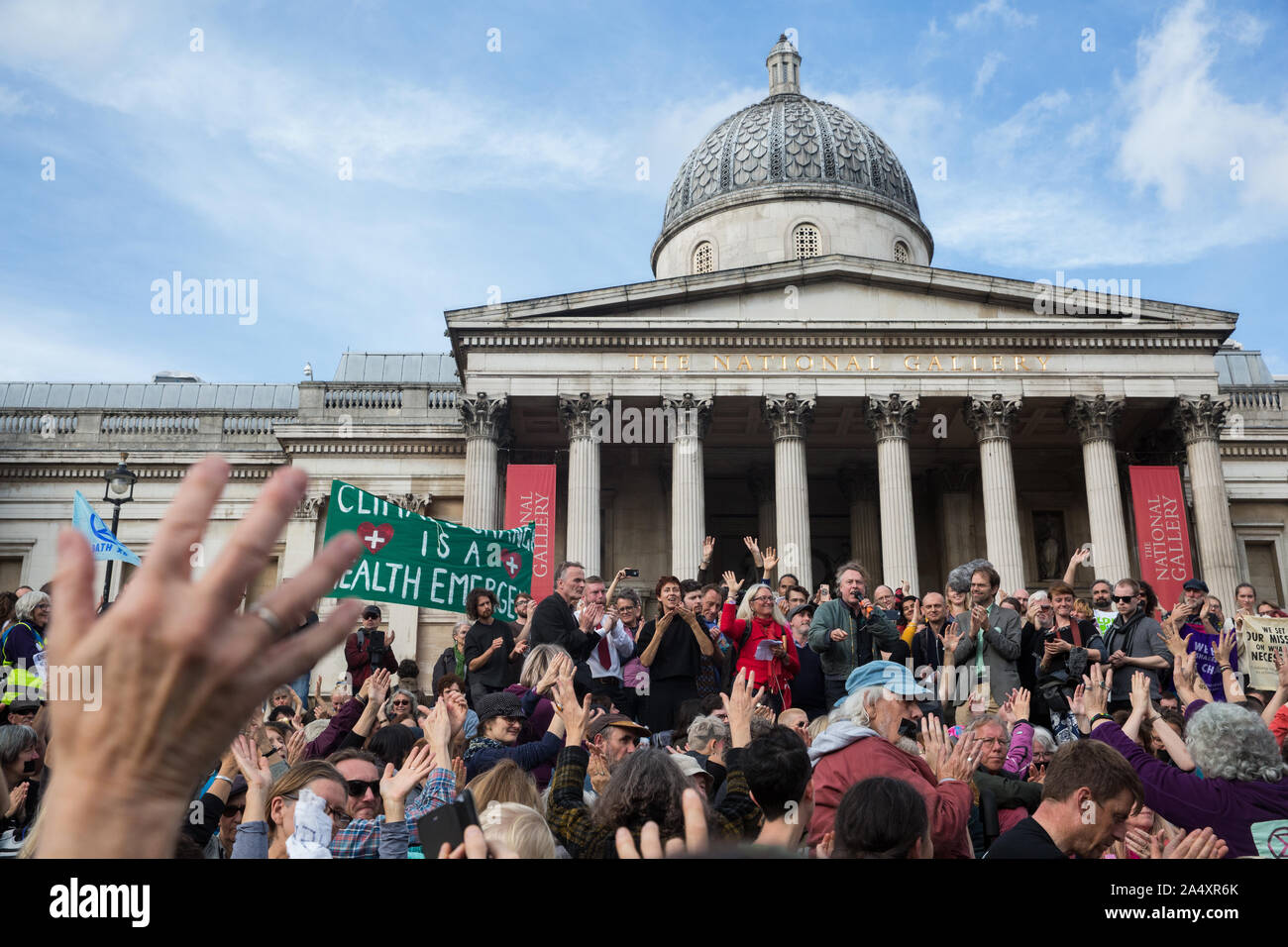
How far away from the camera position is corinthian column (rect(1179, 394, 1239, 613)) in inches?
1122

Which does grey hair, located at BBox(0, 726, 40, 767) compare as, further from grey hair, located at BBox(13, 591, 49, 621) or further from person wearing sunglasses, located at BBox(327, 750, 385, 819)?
grey hair, located at BBox(13, 591, 49, 621)

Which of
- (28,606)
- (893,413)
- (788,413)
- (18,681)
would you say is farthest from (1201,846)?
(893,413)

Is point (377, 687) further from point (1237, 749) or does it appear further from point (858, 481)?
point (858, 481)

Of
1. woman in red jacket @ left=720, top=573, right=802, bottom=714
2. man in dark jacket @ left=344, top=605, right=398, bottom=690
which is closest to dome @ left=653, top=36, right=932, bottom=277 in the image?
man in dark jacket @ left=344, top=605, right=398, bottom=690

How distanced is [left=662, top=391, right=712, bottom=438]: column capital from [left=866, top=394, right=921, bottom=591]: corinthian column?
4.61 meters

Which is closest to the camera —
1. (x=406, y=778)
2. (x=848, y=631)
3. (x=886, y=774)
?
(x=406, y=778)

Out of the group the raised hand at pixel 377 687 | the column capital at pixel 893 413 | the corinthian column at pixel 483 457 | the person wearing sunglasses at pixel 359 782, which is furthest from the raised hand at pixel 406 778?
the column capital at pixel 893 413

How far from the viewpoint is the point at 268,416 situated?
36688 millimetres

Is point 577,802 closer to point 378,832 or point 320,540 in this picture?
point 378,832

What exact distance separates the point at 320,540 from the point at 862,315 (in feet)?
57.4

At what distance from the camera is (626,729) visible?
23.4ft

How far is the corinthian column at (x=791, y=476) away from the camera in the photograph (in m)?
27.9

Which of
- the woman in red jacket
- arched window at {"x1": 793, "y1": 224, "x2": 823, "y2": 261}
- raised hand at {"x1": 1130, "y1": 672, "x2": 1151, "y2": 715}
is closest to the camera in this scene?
raised hand at {"x1": 1130, "y1": 672, "x2": 1151, "y2": 715}

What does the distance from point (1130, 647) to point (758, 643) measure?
12.5 ft
